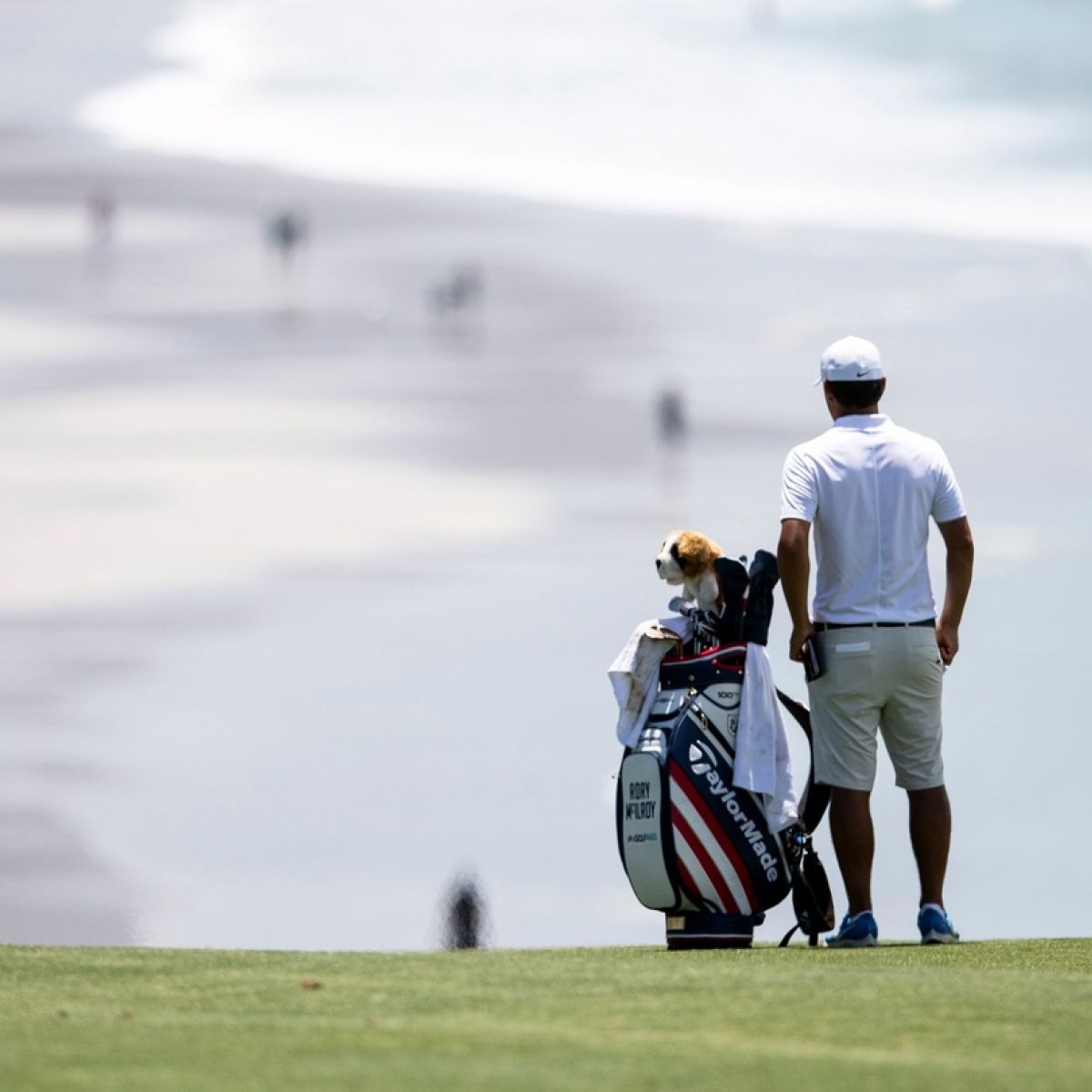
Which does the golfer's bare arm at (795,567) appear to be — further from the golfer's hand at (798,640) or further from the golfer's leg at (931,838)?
the golfer's leg at (931,838)

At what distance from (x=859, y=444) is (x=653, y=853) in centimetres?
152

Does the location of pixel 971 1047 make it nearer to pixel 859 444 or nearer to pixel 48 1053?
pixel 48 1053

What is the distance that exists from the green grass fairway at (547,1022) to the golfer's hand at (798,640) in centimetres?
96

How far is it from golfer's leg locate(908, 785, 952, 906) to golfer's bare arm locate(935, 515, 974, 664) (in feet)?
1.47

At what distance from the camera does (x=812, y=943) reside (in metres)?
7.47

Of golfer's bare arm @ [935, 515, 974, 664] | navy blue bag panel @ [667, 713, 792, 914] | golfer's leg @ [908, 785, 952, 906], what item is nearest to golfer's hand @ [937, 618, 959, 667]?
golfer's bare arm @ [935, 515, 974, 664]

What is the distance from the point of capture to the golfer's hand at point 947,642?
23.6ft

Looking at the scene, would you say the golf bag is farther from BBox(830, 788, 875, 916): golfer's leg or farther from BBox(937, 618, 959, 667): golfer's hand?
BBox(937, 618, 959, 667): golfer's hand

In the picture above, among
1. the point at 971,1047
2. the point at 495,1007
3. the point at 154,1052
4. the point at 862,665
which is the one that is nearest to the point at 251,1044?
Answer: the point at 154,1052

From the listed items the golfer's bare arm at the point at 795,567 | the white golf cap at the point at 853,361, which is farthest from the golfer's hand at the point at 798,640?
the white golf cap at the point at 853,361

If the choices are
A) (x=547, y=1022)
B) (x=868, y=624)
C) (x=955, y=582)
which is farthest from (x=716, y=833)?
(x=547, y=1022)

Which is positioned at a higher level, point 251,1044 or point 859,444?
point 859,444

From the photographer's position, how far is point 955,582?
7.17 meters

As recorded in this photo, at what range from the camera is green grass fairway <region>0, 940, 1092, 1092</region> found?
406 cm
